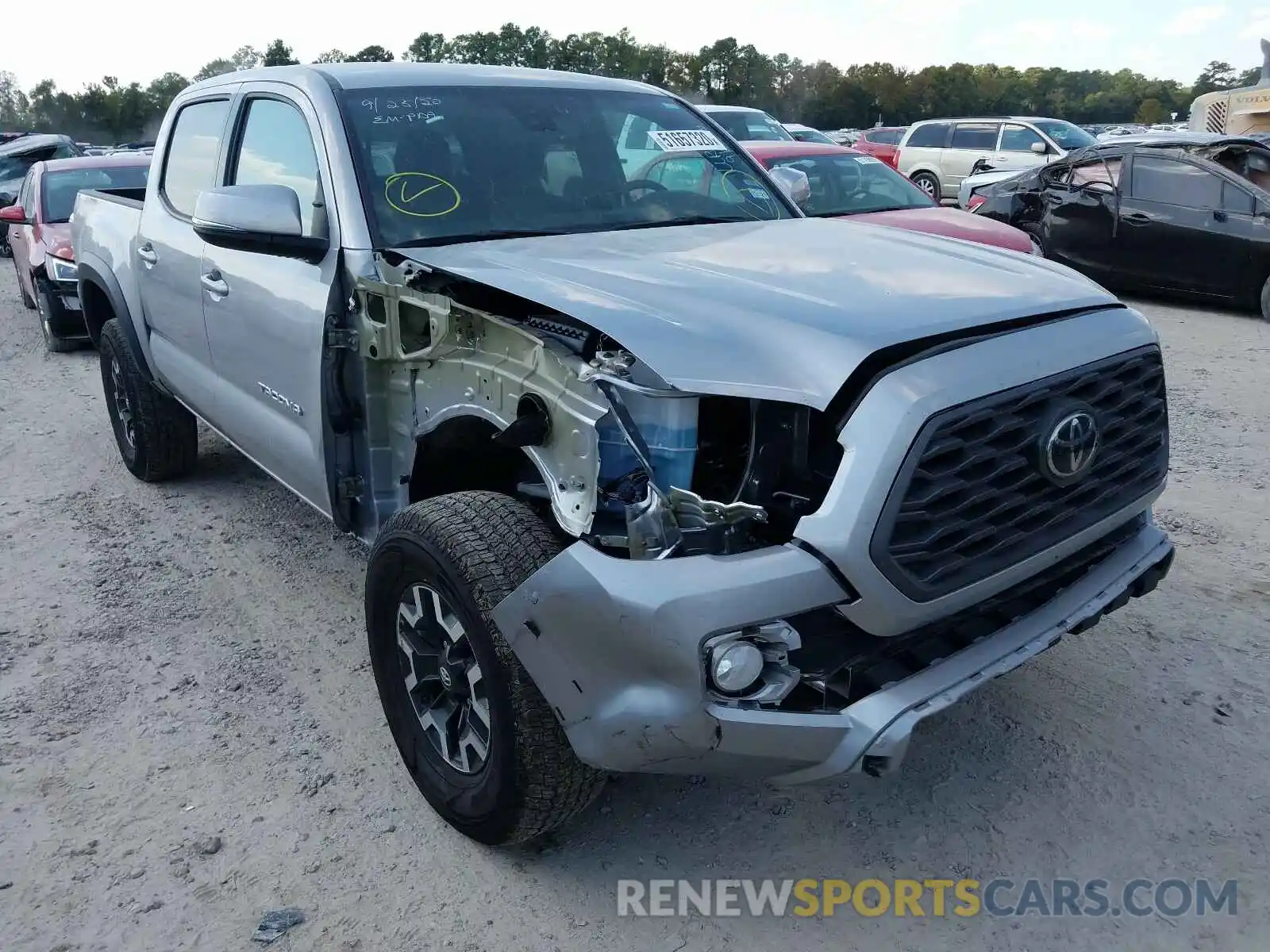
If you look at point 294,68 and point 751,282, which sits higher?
point 294,68

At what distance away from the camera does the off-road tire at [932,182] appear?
18.2m

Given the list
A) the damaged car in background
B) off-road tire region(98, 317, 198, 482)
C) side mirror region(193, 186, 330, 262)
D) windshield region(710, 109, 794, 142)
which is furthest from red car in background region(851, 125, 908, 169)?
side mirror region(193, 186, 330, 262)

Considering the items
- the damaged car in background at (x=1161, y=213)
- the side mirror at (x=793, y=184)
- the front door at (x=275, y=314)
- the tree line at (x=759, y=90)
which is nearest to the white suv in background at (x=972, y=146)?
the damaged car in background at (x=1161, y=213)

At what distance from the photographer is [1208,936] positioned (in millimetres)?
2426

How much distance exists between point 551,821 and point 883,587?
993mm

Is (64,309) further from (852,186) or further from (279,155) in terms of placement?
(852,186)

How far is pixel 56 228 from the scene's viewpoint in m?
9.26

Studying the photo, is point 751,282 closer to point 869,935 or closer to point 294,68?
point 869,935

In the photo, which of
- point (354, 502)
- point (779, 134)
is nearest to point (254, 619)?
point (354, 502)

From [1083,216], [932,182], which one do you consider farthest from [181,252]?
[932,182]

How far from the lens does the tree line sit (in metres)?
61.5

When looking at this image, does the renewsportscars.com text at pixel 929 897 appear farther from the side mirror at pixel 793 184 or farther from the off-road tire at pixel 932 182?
the off-road tire at pixel 932 182

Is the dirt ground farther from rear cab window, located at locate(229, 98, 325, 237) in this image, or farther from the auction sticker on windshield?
the auction sticker on windshield

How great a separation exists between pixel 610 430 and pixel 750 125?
44.8 feet
